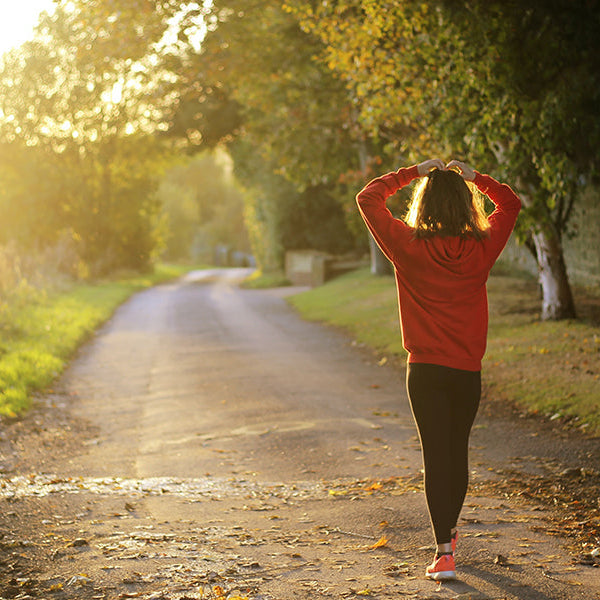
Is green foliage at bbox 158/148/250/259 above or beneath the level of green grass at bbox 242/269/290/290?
above

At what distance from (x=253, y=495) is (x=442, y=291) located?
2.94m

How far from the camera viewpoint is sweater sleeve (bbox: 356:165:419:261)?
15.1ft

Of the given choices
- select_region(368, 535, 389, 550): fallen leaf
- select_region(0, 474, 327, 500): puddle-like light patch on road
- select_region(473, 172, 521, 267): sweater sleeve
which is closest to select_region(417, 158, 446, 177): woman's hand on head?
select_region(473, 172, 521, 267): sweater sleeve

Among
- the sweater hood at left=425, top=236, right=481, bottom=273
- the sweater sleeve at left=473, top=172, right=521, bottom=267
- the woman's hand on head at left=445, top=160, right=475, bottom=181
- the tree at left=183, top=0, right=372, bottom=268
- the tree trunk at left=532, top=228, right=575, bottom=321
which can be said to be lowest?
Answer: the tree trunk at left=532, top=228, right=575, bottom=321

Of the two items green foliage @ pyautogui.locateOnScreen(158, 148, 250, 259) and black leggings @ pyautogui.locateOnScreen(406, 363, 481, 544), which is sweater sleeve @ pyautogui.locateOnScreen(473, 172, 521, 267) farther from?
green foliage @ pyautogui.locateOnScreen(158, 148, 250, 259)

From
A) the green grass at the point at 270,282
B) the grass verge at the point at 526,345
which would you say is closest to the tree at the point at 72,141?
the green grass at the point at 270,282

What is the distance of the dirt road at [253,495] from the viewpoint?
473 centimetres

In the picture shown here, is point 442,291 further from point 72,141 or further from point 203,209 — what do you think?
point 203,209

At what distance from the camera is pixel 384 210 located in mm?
4727

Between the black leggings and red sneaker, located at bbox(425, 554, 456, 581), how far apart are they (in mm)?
85

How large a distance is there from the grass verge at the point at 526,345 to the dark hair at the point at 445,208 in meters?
4.82

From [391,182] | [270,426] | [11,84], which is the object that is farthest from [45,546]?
[11,84]

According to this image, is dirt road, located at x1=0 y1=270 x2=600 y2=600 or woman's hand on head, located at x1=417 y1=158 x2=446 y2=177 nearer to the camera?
woman's hand on head, located at x1=417 y1=158 x2=446 y2=177

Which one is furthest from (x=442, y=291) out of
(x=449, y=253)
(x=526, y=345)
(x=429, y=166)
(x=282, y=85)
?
(x=282, y=85)
